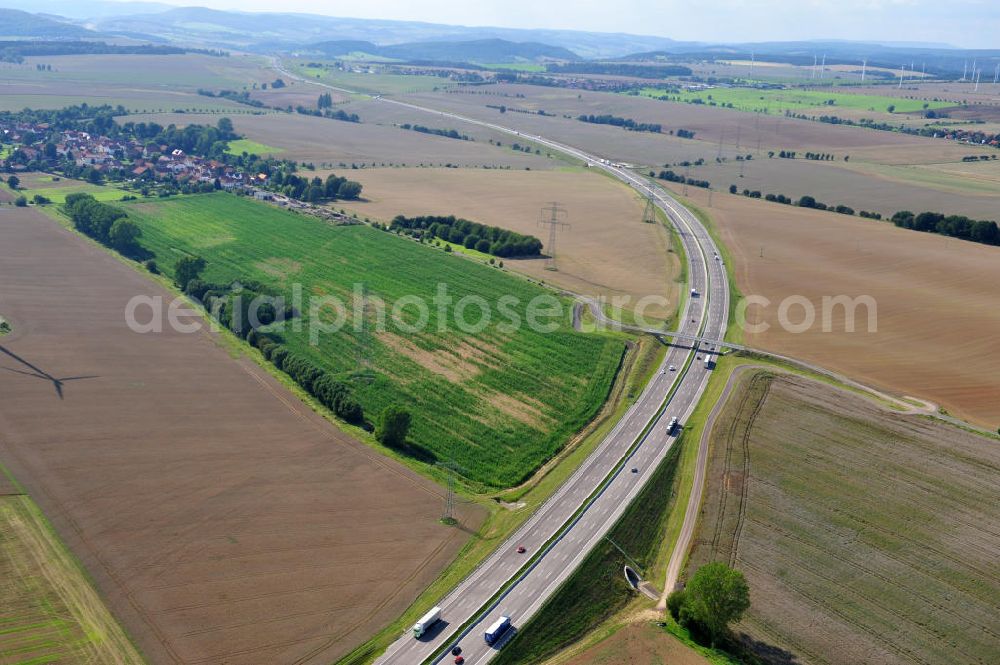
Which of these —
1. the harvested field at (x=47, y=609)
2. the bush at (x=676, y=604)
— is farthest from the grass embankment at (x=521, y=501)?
the harvested field at (x=47, y=609)

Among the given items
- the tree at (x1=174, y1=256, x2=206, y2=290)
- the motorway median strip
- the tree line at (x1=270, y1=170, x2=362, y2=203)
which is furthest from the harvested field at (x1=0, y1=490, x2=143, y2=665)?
the tree line at (x1=270, y1=170, x2=362, y2=203)

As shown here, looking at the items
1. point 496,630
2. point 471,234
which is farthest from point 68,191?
point 496,630

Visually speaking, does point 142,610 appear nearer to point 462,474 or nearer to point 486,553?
point 486,553

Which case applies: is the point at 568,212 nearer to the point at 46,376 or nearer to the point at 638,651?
the point at 46,376

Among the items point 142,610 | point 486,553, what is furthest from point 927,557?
point 142,610

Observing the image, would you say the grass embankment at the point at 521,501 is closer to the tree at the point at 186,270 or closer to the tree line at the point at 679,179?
the tree at the point at 186,270

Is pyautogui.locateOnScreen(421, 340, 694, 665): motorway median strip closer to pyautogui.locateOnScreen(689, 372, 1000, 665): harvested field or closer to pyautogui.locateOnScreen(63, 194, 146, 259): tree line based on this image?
pyautogui.locateOnScreen(689, 372, 1000, 665): harvested field
